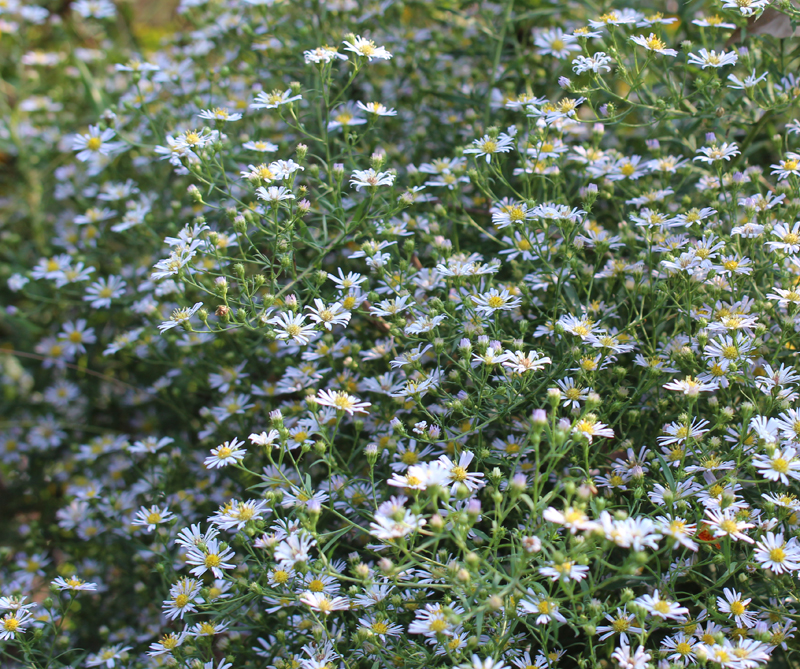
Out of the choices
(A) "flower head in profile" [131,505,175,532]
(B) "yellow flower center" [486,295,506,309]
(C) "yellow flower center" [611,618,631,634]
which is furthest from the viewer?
(A) "flower head in profile" [131,505,175,532]

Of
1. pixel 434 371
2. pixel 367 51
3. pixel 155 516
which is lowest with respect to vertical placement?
pixel 155 516

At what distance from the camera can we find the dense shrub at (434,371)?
132cm

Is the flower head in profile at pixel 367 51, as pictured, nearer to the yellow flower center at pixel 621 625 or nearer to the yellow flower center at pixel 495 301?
the yellow flower center at pixel 495 301

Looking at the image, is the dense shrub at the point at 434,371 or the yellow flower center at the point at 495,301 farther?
the yellow flower center at the point at 495,301

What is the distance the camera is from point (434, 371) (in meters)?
1.58

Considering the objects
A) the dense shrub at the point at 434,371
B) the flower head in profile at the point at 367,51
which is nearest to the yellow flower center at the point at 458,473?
the dense shrub at the point at 434,371

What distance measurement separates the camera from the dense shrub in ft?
4.33

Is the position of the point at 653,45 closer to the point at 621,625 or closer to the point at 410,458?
the point at 410,458

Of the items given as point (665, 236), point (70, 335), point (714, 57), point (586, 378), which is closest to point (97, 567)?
point (70, 335)

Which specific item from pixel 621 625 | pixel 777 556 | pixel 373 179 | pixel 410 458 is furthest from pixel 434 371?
pixel 777 556

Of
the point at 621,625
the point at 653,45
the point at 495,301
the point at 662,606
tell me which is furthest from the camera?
the point at 653,45

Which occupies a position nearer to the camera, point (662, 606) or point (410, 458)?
point (662, 606)

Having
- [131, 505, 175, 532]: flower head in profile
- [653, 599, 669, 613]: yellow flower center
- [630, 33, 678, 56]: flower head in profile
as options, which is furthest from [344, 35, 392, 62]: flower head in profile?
[653, 599, 669, 613]: yellow flower center

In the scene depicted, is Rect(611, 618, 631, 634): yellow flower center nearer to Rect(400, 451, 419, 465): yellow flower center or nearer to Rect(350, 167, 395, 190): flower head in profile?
Rect(400, 451, 419, 465): yellow flower center
